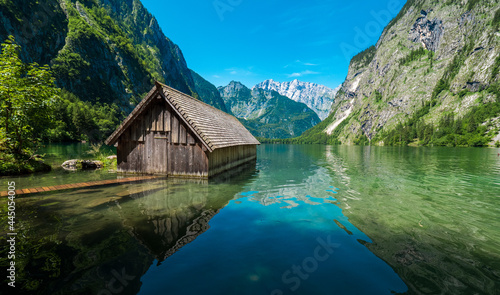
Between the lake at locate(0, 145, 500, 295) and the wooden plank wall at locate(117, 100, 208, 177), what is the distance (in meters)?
4.60

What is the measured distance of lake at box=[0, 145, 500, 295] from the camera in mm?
4914

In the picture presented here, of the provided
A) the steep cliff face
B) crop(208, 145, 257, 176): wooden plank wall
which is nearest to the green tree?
crop(208, 145, 257, 176): wooden plank wall

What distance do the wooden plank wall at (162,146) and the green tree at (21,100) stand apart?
5557 mm

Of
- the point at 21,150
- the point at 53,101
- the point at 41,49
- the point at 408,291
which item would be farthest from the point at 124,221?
the point at 41,49

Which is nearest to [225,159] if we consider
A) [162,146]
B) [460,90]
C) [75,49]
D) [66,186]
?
[162,146]

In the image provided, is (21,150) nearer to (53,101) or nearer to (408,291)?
(53,101)

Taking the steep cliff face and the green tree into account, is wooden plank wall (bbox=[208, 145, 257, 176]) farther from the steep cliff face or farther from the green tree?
the steep cliff face

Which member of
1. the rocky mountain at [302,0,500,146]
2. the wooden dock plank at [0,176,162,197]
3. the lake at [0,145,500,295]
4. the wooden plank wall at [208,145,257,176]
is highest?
A: the rocky mountain at [302,0,500,146]

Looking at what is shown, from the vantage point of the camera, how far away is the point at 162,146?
56.9 ft

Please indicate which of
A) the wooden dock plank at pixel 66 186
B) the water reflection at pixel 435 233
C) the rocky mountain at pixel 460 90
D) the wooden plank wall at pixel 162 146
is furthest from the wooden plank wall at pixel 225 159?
the rocky mountain at pixel 460 90

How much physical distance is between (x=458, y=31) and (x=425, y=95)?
63.4 m

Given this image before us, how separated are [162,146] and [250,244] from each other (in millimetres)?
12979

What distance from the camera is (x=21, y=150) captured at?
54.7 feet

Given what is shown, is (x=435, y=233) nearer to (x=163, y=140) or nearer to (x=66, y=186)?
(x=163, y=140)
